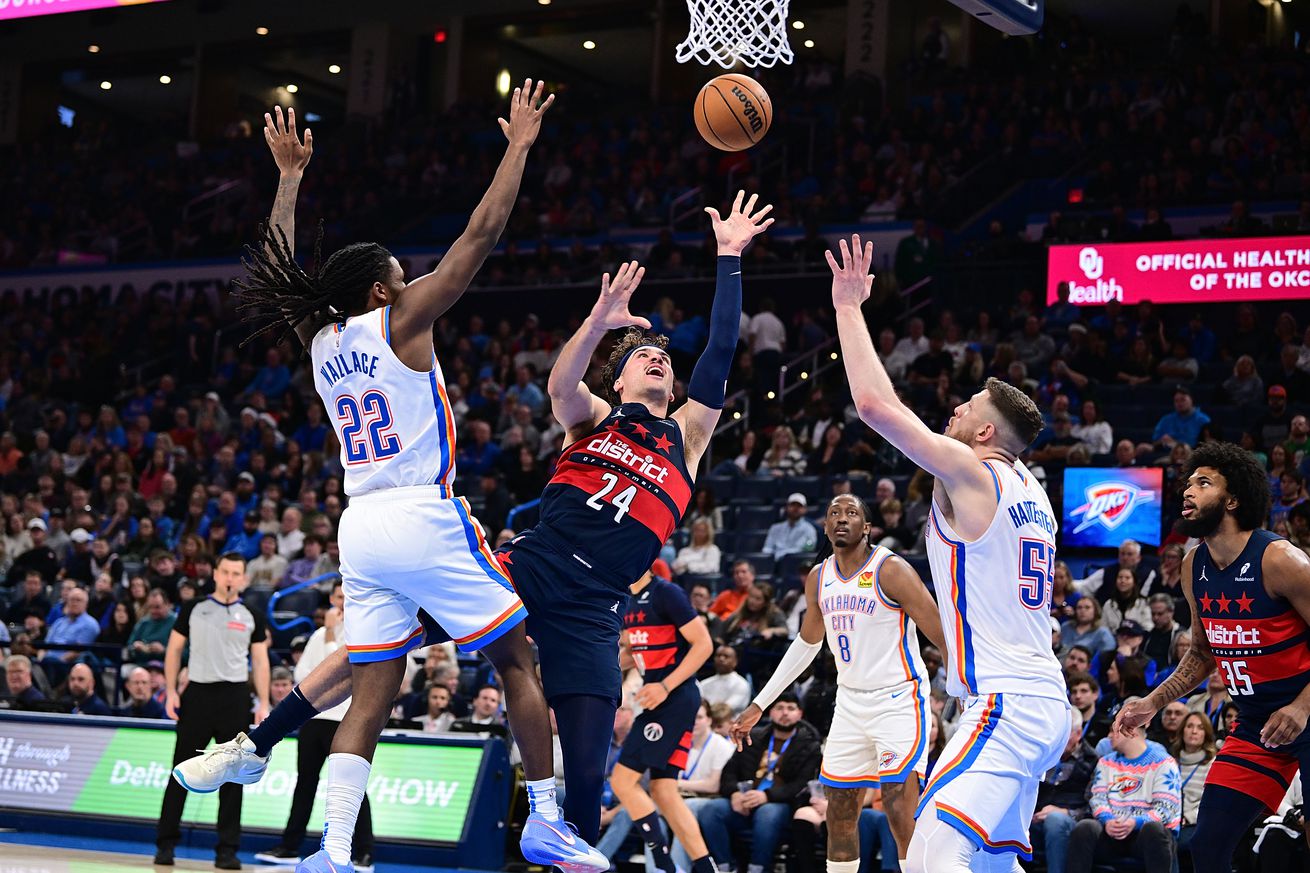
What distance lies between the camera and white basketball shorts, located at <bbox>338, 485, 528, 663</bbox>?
562 centimetres

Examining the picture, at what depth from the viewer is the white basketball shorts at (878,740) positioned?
8531 mm

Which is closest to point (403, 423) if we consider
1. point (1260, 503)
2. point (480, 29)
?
point (1260, 503)

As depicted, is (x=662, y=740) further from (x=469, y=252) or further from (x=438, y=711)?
(x=469, y=252)

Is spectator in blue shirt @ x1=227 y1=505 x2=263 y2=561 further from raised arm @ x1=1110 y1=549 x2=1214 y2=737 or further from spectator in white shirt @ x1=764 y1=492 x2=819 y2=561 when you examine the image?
raised arm @ x1=1110 y1=549 x2=1214 y2=737

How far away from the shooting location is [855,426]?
55.6 ft

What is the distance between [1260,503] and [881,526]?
758 cm

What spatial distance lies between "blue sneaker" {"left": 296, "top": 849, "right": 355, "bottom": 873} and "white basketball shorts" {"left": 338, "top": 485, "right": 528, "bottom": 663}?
28.6 inches

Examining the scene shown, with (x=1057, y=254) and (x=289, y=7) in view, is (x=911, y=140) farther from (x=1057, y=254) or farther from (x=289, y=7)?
(x=289, y=7)

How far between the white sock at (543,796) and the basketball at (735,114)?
3417 millimetres

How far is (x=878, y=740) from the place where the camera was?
8.59 metres

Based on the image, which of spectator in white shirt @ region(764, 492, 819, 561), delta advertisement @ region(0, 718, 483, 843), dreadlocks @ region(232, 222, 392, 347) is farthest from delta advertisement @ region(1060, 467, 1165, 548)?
dreadlocks @ region(232, 222, 392, 347)

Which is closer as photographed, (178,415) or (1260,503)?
(1260,503)

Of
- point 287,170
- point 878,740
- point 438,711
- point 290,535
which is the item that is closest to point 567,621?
point 287,170

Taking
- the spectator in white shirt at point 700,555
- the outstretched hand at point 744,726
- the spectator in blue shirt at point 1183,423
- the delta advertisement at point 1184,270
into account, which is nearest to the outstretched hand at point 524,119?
the outstretched hand at point 744,726
